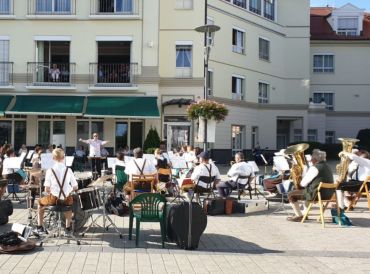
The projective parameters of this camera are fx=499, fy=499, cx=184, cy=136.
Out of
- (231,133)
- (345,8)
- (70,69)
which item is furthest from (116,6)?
(345,8)

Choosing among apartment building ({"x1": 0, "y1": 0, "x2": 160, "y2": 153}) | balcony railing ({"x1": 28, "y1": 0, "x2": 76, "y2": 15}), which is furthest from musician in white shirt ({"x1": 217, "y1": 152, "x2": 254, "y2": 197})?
balcony railing ({"x1": 28, "y1": 0, "x2": 76, "y2": 15})

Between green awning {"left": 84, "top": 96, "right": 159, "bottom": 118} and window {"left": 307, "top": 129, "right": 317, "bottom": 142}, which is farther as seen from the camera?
window {"left": 307, "top": 129, "right": 317, "bottom": 142}

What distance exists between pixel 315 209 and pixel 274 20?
24823 millimetres

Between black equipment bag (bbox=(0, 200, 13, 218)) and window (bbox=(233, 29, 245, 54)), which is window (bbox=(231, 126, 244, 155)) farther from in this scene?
black equipment bag (bbox=(0, 200, 13, 218))

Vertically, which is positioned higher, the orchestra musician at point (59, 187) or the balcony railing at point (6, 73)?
the balcony railing at point (6, 73)

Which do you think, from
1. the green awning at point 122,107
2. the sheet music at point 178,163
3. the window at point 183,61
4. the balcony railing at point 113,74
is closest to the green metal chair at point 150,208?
the sheet music at point 178,163

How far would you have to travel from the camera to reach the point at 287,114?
35562 millimetres

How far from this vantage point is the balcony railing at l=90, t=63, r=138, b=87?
26.9m

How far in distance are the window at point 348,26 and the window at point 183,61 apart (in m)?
18.8

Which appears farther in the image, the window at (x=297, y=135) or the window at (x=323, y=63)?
the window at (x=323, y=63)

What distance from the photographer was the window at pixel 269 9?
115 ft

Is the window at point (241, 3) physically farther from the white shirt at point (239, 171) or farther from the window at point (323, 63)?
the white shirt at point (239, 171)

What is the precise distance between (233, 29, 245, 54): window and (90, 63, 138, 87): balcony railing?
27.0ft

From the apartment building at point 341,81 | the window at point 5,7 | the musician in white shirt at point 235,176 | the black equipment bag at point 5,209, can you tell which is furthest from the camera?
the apartment building at point 341,81
